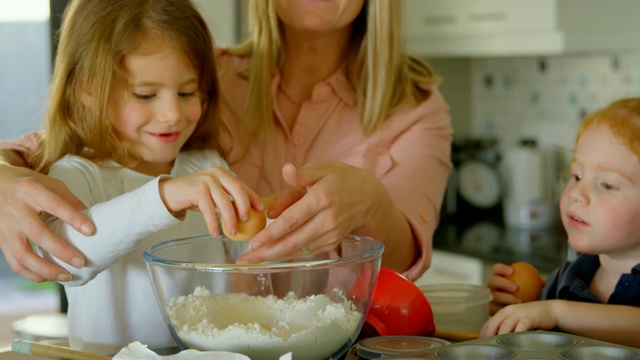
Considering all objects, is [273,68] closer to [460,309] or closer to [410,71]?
[410,71]

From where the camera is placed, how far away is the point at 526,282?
1509mm

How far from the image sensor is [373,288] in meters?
1.10

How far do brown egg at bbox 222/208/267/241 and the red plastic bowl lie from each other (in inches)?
6.6

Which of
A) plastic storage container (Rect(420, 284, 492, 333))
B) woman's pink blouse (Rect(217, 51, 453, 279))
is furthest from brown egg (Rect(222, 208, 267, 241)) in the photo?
woman's pink blouse (Rect(217, 51, 453, 279))

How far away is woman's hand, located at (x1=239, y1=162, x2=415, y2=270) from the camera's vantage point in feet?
3.72

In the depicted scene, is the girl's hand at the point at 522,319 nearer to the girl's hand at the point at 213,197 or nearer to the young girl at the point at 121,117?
the girl's hand at the point at 213,197

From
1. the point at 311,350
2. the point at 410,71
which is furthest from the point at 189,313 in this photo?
the point at 410,71

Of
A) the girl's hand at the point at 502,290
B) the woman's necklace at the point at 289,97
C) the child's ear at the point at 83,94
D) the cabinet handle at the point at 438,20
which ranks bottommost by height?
the girl's hand at the point at 502,290

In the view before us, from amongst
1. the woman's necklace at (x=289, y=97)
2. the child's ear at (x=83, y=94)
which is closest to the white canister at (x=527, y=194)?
Answer: the woman's necklace at (x=289, y=97)

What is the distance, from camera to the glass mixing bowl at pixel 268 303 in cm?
102

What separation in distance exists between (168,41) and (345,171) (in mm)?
364

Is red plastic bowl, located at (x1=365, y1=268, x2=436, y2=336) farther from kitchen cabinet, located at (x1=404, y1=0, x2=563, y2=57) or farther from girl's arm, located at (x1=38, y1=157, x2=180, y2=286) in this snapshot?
kitchen cabinet, located at (x1=404, y1=0, x2=563, y2=57)

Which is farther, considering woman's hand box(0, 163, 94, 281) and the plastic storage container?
the plastic storage container

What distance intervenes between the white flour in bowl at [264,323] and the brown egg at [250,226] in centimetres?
8
